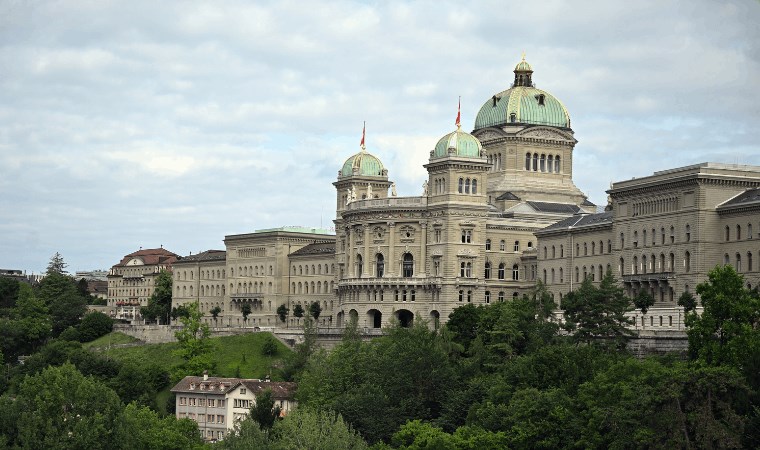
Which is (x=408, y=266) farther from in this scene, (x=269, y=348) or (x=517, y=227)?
(x=269, y=348)

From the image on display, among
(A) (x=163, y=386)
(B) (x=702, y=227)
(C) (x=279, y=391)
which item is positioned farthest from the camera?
(A) (x=163, y=386)

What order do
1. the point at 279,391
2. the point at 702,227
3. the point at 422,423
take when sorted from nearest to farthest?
the point at 422,423 < the point at 702,227 < the point at 279,391

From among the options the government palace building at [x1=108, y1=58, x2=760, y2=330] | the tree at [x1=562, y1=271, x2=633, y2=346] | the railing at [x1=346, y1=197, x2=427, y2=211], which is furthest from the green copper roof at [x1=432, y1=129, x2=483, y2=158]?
the tree at [x1=562, y1=271, x2=633, y2=346]

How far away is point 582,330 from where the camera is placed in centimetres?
12925

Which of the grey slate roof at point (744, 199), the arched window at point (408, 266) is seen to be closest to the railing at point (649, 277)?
the grey slate roof at point (744, 199)

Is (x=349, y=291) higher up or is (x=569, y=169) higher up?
(x=569, y=169)

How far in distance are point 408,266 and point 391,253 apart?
2.37 meters

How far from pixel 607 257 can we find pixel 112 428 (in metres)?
55.7

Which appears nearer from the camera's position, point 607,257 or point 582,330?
point 582,330

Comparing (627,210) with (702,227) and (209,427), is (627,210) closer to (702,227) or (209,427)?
(702,227)

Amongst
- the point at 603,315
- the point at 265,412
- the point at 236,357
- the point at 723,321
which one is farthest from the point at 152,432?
the point at 236,357

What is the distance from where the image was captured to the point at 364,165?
195 m

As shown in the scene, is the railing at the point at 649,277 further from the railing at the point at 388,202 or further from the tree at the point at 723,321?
the railing at the point at 388,202

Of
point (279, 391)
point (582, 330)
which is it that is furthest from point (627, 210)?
point (279, 391)
